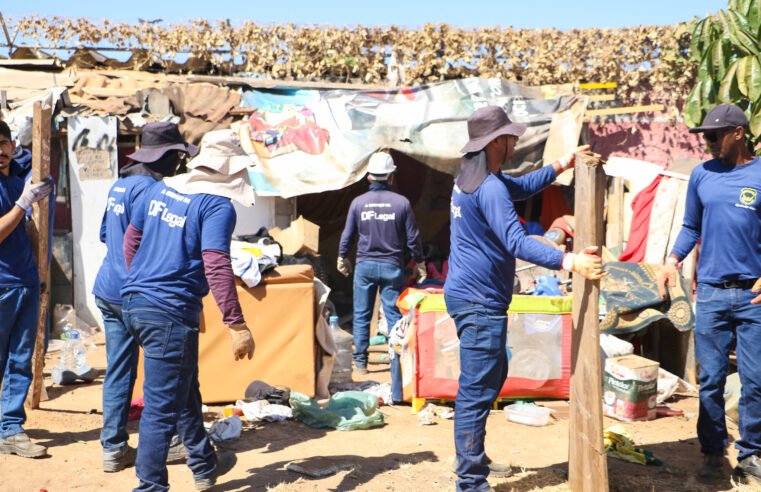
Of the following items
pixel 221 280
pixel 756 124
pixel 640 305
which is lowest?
pixel 640 305

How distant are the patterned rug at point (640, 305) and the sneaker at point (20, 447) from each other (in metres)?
4.82

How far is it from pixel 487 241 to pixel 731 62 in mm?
4633

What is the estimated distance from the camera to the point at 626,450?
594cm

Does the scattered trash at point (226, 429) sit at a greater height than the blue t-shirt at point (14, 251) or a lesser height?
lesser

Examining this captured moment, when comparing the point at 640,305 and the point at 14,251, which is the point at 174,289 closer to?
the point at 14,251

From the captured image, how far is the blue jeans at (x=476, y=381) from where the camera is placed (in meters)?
4.88

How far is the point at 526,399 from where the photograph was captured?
7.31 meters

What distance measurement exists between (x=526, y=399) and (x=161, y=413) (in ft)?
11.8

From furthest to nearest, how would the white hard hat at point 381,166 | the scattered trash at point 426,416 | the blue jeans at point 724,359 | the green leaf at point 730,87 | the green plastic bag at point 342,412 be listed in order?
1. the white hard hat at point 381,166
2. the green leaf at point 730,87
3. the scattered trash at point 426,416
4. the green plastic bag at point 342,412
5. the blue jeans at point 724,359

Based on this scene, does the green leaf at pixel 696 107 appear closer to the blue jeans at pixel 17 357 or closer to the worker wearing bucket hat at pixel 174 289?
the worker wearing bucket hat at pixel 174 289

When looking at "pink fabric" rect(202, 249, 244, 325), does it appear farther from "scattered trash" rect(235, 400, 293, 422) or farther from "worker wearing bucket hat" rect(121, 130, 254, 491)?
"scattered trash" rect(235, 400, 293, 422)

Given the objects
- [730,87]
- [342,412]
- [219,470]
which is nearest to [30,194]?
[219,470]

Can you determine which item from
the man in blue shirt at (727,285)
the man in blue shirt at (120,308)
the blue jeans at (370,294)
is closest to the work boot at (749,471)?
the man in blue shirt at (727,285)

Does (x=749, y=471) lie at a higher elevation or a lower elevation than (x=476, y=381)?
lower
